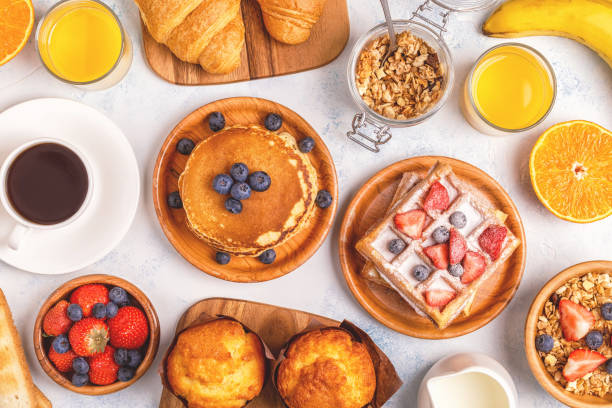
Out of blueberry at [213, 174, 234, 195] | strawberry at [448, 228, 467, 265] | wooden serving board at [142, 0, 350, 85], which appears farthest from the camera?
wooden serving board at [142, 0, 350, 85]

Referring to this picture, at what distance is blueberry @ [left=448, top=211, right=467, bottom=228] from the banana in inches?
31.1

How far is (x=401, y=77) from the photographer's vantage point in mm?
2123

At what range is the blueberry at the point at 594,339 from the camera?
2061mm

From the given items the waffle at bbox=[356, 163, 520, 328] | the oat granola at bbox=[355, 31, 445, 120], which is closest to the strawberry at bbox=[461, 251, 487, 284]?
the waffle at bbox=[356, 163, 520, 328]

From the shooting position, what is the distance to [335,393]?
6.23 feet

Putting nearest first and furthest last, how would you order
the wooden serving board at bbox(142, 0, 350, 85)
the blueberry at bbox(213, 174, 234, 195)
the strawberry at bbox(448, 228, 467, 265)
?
1. the blueberry at bbox(213, 174, 234, 195)
2. the strawberry at bbox(448, 228, 467, 265)
3. the wooden serving board at bbox(142, 0, 350, 85)

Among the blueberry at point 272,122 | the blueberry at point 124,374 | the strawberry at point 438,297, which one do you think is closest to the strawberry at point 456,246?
the strawberry at point 438,297

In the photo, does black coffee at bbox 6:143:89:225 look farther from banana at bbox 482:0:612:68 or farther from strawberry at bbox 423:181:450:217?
banana at bbox 482:0:612:68

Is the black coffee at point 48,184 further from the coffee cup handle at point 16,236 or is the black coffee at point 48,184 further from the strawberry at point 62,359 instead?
the strawberry at point 62,359

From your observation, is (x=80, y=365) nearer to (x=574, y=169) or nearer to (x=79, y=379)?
(x=79, y=379)

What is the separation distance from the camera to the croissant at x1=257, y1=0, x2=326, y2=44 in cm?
202

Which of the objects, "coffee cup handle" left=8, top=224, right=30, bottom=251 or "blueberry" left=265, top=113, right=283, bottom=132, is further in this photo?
"blueberry" left=265, top=113, right=283, bottom=132

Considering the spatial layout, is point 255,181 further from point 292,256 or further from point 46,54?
point 46,54

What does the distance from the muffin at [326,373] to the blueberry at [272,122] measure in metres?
0.78
